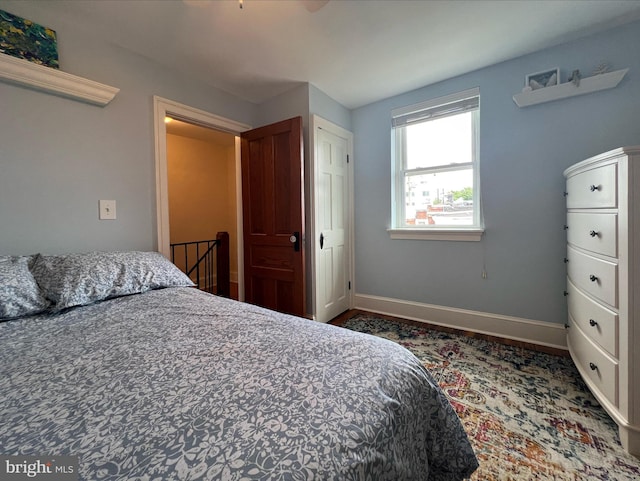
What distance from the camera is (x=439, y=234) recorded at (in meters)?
2.77

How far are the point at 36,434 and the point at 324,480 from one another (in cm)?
60

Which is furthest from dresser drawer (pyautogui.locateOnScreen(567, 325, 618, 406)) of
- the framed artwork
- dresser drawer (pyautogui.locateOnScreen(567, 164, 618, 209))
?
the framed artwork

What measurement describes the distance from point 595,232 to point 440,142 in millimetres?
1652

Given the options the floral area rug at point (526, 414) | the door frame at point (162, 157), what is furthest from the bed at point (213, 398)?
the door frame at point (162, 157)

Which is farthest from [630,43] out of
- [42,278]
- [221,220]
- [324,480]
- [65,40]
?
[221,220]

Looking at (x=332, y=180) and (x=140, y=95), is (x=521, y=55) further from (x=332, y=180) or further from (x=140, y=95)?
(x=140, y=95)

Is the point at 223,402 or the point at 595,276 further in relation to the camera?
the point at 595,276

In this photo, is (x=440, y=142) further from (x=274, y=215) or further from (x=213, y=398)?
(x=213, y=398)

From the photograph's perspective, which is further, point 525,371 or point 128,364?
point 525,371

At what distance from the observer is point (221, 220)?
506 centimetres

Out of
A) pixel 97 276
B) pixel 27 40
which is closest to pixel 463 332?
pixel 97 276

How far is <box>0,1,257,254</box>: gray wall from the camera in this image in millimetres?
1603

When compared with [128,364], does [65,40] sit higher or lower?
higher

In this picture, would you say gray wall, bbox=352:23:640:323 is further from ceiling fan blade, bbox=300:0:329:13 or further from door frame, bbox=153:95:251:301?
door frame, bbox=153:95:251:301
